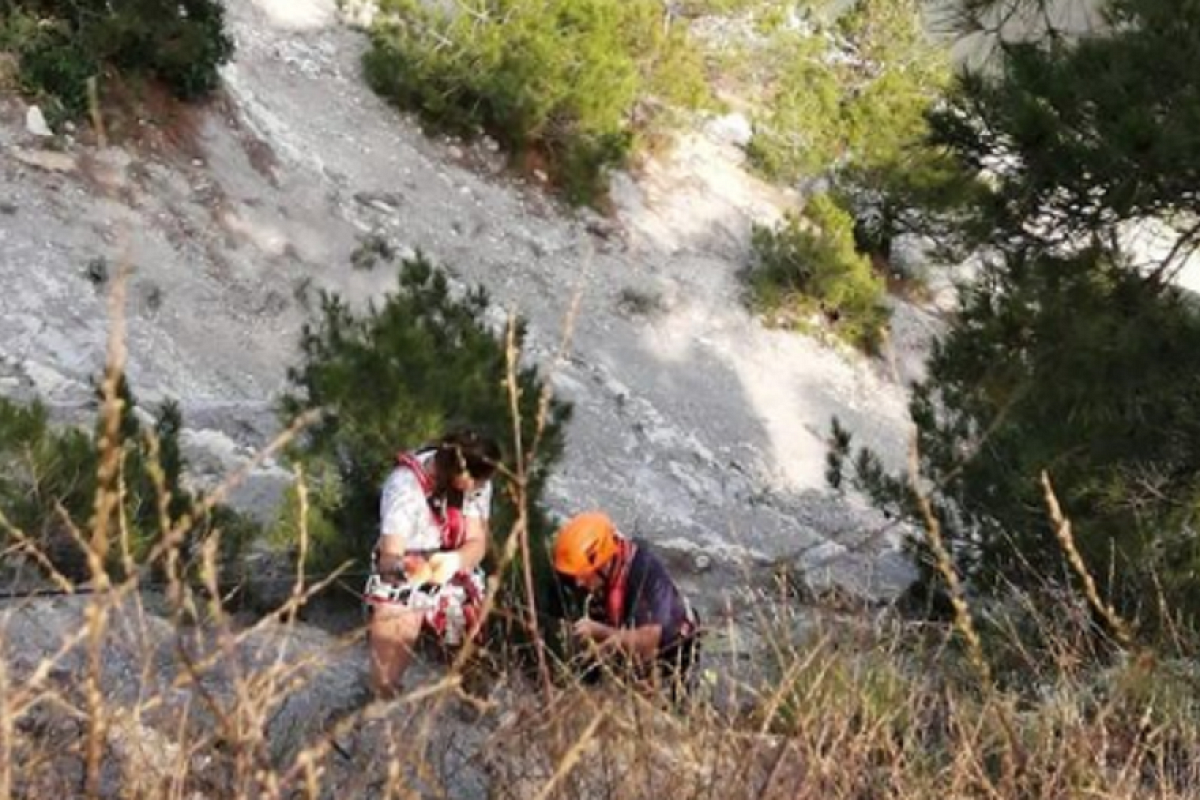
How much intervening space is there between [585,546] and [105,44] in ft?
29.0

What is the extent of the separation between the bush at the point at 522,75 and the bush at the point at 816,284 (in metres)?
1.71

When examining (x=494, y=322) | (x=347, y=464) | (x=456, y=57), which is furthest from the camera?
(x=456, y=57)

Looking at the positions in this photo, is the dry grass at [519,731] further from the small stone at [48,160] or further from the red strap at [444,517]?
the small stone at [48,160]

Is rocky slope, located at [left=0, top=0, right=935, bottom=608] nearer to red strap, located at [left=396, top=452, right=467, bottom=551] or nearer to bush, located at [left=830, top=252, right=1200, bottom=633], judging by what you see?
bush, located at [left=830, top=252, right=1200, bottom=633]

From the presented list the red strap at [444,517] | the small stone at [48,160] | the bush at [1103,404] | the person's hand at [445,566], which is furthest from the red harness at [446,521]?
the small stone at [48,160]

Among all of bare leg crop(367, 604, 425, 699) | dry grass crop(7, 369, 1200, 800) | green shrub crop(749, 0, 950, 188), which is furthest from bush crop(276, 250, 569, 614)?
green shrub crop(749, 0, 950, 188)

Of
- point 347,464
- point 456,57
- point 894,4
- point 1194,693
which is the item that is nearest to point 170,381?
point 347,464

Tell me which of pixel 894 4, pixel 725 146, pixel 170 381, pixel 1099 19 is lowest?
pixel 170 381

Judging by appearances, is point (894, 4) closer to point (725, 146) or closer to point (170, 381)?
point (725, 146)

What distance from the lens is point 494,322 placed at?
12.2 metres

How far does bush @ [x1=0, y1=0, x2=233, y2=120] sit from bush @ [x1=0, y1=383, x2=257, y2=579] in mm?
6287

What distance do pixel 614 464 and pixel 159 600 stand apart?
19.8 feet

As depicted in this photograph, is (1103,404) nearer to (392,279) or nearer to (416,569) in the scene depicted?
(416,569)

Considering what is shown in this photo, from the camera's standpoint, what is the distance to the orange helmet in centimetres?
449
